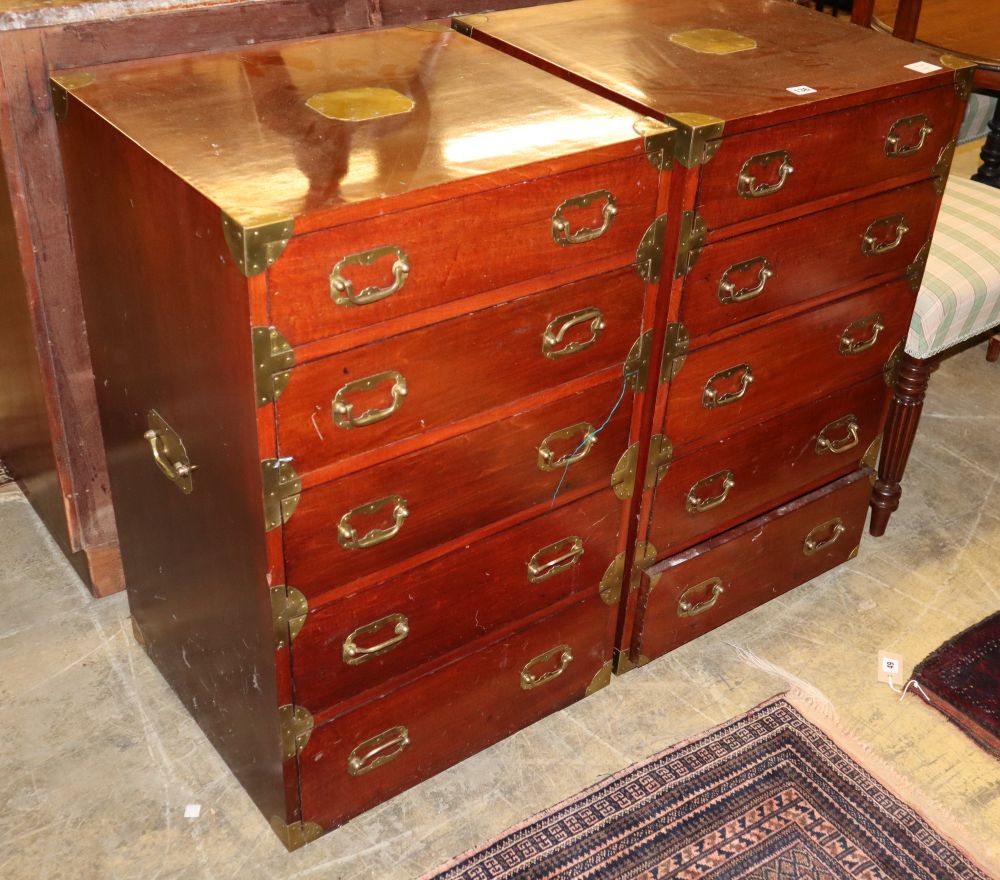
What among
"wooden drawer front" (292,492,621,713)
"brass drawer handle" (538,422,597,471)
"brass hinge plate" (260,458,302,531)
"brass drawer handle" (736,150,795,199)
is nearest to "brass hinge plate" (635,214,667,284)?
"brass drawer handle" (736,150,795,199)

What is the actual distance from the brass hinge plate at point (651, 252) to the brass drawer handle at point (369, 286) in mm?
430

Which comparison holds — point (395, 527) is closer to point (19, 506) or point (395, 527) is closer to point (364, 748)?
point (364, 748)

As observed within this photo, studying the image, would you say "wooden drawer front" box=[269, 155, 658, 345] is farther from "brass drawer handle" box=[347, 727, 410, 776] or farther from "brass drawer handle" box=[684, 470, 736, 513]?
"brass drawer handle" box=[347, 727, 410, 776]

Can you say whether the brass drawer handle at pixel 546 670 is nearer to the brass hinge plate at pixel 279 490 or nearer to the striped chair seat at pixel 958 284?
the brass hinge plate at pixel 279 490

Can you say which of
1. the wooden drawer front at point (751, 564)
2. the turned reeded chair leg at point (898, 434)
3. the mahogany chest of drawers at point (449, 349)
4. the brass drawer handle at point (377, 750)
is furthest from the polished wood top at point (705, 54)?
the brass drawer handle at point (377, 750)

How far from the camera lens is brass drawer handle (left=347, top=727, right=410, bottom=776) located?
6.14 feet

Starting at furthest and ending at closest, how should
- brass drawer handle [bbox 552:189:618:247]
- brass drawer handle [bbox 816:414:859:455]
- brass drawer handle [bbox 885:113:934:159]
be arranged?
brass drawer handle [bbox 816:414:859:455]
brass drawer handle [bbox 885:113:934:159]
brass drawer handle [bbox 552:189:618:247]

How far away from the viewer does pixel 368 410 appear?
1.54 metres

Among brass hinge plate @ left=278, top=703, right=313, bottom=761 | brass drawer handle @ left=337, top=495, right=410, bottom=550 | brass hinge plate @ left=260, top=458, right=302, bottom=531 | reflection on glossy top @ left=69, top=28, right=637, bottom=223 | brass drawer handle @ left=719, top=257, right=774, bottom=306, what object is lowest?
brass hinge plate @ left=278, top=703, right=313, bottom=761

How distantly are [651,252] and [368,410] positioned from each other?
20.4 inches

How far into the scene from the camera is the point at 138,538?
2.06 m

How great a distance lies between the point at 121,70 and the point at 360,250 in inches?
23.4

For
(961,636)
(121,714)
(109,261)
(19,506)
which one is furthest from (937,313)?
(19,506)

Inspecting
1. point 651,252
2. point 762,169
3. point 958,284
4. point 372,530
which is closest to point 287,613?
point 372,530
